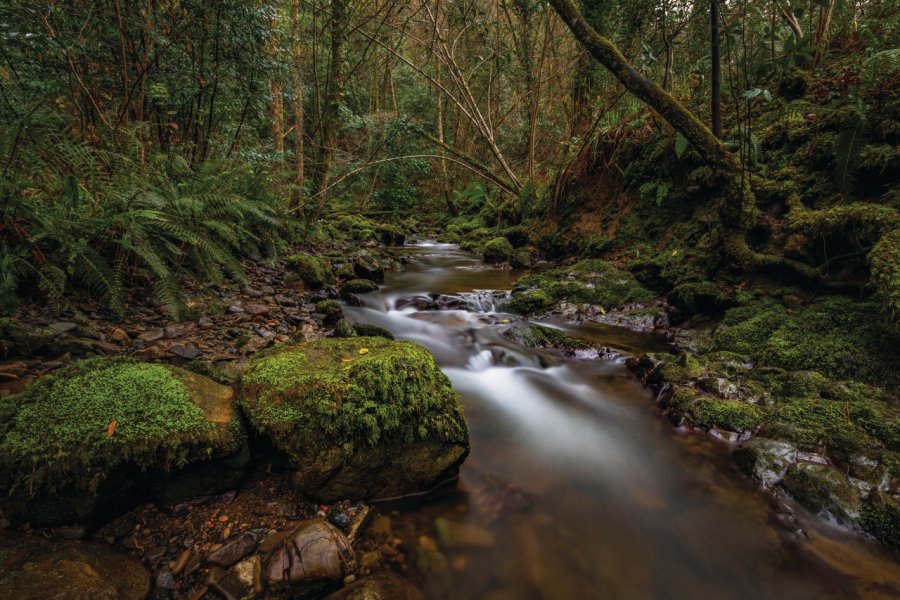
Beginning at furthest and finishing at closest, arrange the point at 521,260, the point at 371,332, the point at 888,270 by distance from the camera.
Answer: the point at 521,260, the point at 371,332, the point at 888,270

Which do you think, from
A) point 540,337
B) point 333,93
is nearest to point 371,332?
point 540,337

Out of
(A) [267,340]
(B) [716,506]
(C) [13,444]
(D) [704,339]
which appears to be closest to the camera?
(C) [13,444]

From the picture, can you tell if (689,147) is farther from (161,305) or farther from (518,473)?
(161,305)

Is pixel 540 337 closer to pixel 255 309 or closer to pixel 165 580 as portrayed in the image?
pixel 255 309

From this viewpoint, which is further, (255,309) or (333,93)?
(333,93)

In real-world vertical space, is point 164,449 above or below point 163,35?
below

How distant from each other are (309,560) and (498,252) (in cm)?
885

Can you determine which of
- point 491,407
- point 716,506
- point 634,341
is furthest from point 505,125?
point 716,506

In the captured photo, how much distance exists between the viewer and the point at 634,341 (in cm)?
502

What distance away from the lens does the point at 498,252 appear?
33.1ft

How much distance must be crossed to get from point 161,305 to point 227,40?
423cm

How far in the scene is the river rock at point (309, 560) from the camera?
1721 millimetres

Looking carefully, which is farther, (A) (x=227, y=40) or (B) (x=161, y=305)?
(A) (x=227, y=40)

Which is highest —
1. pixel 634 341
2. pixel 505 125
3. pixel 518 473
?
pixel 505 125
